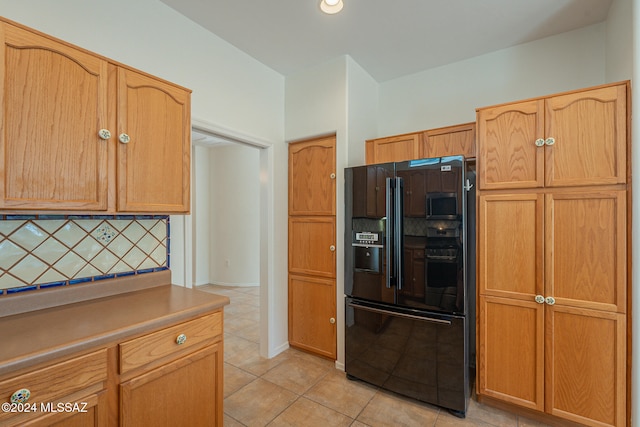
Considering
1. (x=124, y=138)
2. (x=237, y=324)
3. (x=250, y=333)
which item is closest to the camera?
(x=124, y=138)

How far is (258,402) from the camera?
84.8 inches

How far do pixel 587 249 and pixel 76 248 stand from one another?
9.59 ft

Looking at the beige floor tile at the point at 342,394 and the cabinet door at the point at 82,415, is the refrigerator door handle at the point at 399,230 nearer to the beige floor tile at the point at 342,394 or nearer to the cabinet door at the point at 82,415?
the beige floor tile at the point at 342,394

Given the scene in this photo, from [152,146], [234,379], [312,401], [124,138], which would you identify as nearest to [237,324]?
[234,379]

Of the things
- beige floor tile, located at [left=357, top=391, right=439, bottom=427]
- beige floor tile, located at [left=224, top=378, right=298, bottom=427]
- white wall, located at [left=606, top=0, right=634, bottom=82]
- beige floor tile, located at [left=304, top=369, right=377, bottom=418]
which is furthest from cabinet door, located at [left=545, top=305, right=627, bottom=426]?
beige floor tile, located at [left=224, top=378, right=298, bottom=427]

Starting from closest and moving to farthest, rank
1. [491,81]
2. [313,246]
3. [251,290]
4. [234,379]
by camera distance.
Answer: [234,379] → [491,81] → [313,246] → [251,290]

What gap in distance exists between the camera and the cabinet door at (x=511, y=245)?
1.88m

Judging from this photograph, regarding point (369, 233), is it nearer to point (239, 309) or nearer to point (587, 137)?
point (587, 137)

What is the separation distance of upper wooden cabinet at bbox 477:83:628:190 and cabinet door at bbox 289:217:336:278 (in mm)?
1347

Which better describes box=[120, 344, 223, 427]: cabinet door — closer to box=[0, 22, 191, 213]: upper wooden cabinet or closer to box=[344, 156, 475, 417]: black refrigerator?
box=[0, 22, 191, 213]: upper wooden cabinet

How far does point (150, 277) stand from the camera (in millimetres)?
1867

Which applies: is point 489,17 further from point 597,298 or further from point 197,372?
point 197,372

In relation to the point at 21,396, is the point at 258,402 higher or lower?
lower

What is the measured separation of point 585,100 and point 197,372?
265 centimetres
